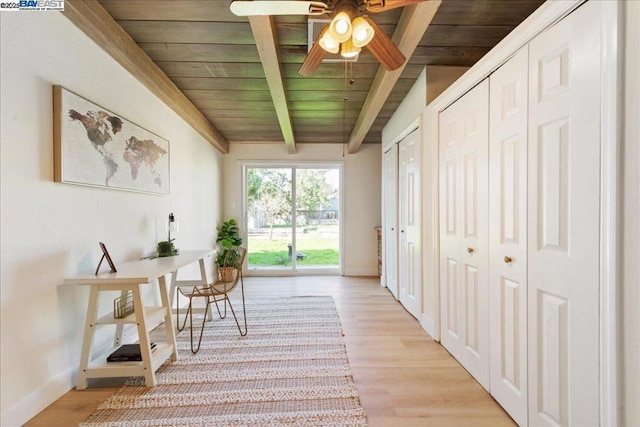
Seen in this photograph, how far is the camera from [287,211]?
536 cm

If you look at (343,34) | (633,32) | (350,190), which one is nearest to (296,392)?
(343,34)

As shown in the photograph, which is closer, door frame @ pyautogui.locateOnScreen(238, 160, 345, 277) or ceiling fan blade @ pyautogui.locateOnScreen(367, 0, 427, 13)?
ceiling fan blade @ pyautogui.locateOnScreen(367, 0, 427, 13)

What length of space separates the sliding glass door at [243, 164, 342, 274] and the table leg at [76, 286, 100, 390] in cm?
348

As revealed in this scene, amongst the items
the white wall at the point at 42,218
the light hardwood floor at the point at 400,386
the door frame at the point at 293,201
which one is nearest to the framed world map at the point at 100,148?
the white wall at the point at 42,218

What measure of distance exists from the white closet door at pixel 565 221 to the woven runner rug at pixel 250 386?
3.22 ft

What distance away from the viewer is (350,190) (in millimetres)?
5328

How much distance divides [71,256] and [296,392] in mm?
1702

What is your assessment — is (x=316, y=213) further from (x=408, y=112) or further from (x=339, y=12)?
(x=339, y=12)

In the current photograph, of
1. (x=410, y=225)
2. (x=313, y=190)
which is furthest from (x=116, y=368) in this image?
(x=313, y=190)

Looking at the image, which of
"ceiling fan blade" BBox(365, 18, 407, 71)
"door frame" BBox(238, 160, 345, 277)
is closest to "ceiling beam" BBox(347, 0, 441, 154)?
"ceiling fan blade" BBox(365, 18, 407, 71)

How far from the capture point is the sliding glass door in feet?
17.6

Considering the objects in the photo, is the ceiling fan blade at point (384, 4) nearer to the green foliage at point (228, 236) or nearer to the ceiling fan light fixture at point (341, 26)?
the ceiling fan light fixture at point (341, 26)

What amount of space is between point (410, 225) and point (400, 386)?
1819 millimetres

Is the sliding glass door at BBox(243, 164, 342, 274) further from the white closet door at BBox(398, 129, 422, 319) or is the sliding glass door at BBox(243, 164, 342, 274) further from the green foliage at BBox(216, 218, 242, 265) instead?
the white closet door at BBox(398, 129, 422, 319)
